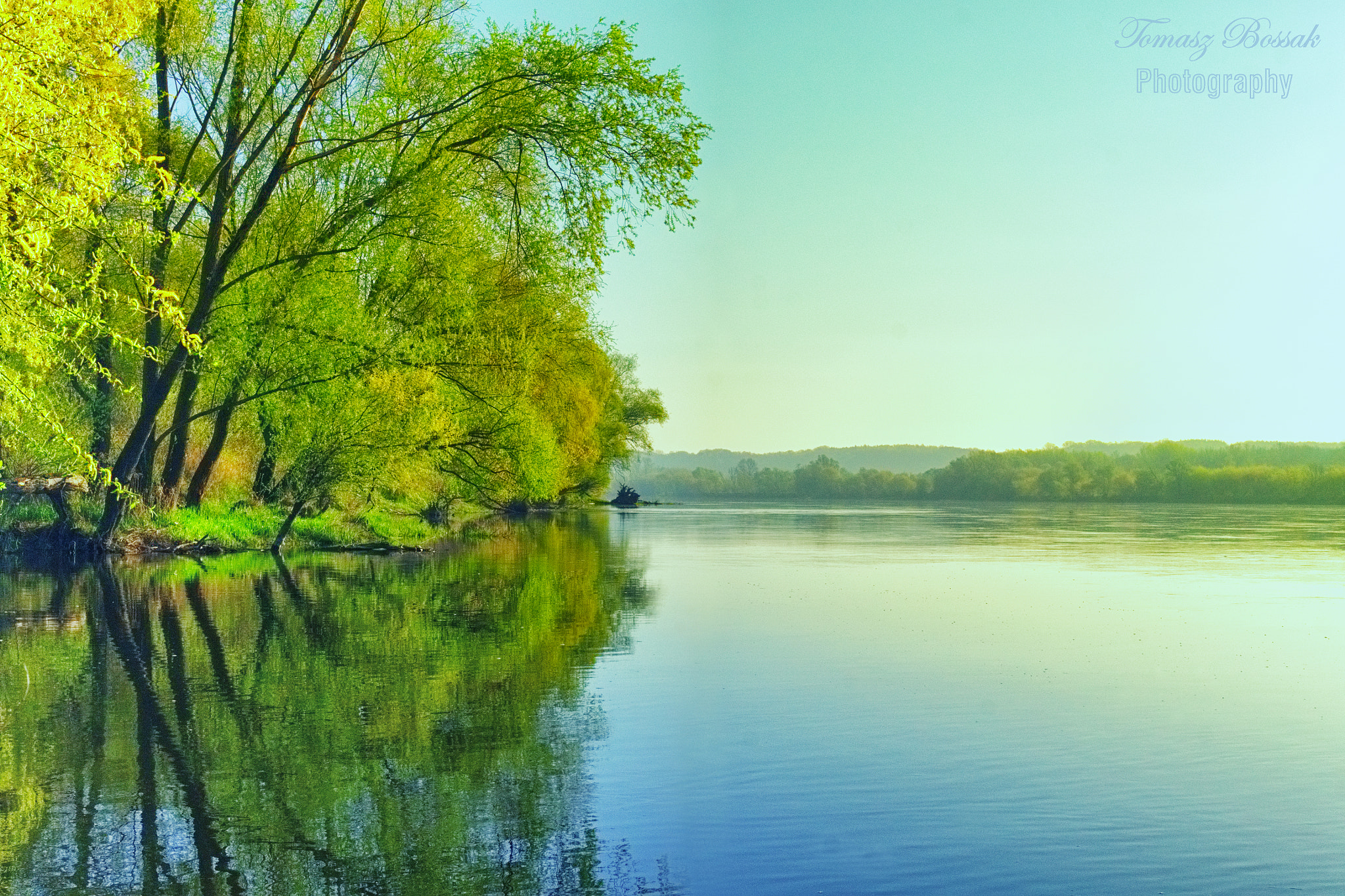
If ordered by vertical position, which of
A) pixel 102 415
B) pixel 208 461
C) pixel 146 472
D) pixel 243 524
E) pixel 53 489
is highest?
pixel 102 415

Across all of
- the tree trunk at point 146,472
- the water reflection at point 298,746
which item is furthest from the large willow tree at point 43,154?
the tree trunk at point 146,472

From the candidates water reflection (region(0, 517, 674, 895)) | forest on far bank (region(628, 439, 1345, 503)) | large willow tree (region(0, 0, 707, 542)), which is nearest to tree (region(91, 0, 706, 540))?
large willow tree (region(0, 0, 707, 542))

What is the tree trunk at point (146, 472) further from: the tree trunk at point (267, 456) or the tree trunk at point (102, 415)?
the tree trunk at point (267, 456)

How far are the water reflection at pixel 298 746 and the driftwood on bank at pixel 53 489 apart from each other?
9197 mm

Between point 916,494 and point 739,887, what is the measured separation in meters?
133

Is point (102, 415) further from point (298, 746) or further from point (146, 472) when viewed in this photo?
point (298, 746)

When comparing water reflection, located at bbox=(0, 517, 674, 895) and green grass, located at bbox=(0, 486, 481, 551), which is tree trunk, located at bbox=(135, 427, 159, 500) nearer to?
green grass, located at bbox=(0, 486, 481, 551)

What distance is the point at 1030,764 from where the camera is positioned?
9.84 meters

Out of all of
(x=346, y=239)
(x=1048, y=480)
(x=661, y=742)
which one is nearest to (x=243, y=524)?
(x=346, y=239)

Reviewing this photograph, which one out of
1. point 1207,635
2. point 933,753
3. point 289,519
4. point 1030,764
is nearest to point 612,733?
point 933,753

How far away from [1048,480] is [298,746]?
12014 cm

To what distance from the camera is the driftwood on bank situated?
2872 centimetres

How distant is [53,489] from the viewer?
1126 inches

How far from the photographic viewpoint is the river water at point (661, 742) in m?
7.27
